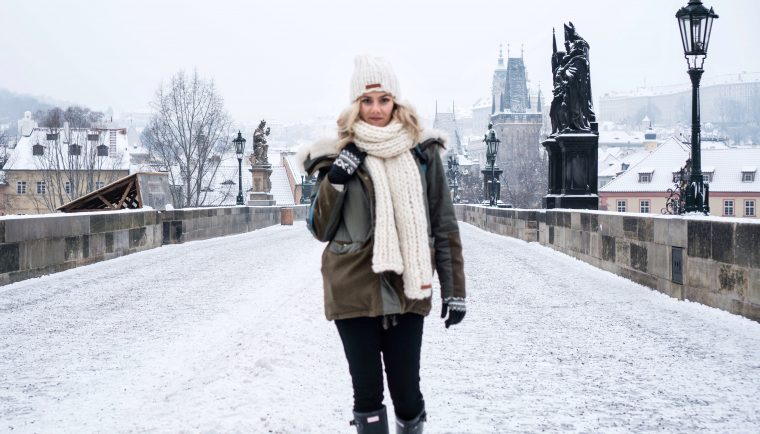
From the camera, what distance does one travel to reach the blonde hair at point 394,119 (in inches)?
119

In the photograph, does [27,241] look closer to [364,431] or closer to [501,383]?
[501,383]

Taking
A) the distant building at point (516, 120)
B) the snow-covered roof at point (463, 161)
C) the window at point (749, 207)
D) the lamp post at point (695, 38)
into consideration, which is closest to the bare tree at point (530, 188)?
the window at point (749, 207)

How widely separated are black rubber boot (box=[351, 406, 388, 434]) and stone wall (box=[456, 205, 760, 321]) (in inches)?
211

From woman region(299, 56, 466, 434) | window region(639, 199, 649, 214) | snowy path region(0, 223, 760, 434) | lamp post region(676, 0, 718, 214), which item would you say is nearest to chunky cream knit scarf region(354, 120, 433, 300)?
woman region(299, 56, 466, 434)

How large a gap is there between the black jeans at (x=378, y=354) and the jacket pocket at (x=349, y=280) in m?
0.06

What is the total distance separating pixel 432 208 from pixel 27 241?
9.41m

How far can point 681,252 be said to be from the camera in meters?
9.10

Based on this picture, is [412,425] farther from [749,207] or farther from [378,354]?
[749,207]

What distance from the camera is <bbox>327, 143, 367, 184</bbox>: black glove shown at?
2943 millimetres

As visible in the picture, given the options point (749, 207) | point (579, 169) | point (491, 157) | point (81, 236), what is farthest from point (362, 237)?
point (749, 207)

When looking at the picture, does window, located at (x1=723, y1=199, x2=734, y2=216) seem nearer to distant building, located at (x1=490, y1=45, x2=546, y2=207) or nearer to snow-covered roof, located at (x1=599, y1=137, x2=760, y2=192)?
snow-covered roof, located at (x1=599, y1=137, x2=760, y2=192)

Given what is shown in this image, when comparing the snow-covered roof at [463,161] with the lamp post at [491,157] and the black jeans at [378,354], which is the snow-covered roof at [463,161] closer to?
the lamp post at [491,157]

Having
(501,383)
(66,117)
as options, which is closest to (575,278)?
(501,383)

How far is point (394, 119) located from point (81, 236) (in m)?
11.3
